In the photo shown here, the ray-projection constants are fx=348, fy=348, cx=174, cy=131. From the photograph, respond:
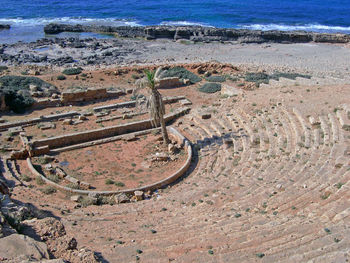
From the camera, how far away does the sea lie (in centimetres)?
6944

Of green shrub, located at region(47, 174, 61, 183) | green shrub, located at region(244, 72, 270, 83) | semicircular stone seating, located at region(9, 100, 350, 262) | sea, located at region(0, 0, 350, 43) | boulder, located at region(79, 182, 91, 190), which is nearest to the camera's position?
semicircular stone seating, located at region(9, 100, 350, 262)

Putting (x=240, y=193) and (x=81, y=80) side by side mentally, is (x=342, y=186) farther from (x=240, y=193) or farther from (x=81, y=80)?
(x=81, y=80)

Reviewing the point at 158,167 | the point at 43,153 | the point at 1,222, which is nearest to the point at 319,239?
the point at 1,222

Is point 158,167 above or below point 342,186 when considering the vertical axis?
below

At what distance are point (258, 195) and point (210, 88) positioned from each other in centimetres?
1852

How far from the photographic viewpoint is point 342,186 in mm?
14508

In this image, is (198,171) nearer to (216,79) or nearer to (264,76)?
(216,79)

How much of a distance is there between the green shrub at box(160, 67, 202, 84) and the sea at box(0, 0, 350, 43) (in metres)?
28.9

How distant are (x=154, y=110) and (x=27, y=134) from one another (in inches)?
373

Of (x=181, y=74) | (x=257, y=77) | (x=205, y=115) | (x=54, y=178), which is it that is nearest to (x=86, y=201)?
(x=54, y=178)

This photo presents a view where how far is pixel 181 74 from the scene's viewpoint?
120 ft

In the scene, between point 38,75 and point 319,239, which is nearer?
point 319,239

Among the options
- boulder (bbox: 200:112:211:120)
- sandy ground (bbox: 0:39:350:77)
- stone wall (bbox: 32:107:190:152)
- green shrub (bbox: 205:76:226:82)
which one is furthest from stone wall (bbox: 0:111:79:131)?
sandy ground (bbox: 0:39:350:77)

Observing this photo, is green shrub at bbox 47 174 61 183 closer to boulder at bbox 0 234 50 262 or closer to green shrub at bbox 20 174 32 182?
green shrub at bbox 20 174 32 182
